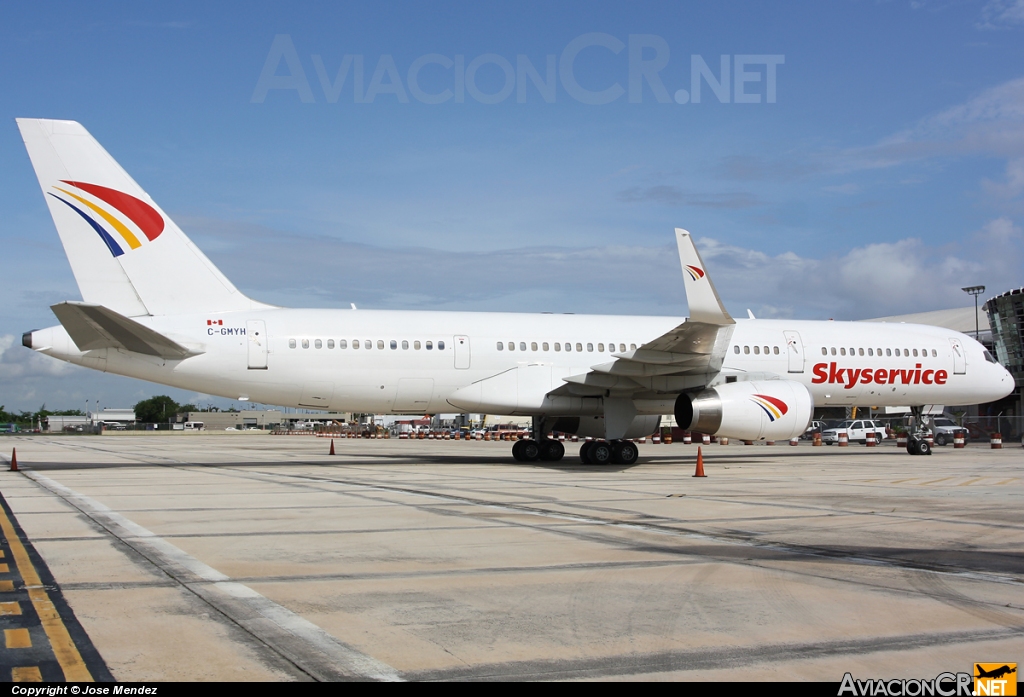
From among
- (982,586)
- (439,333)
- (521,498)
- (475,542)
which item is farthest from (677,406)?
(982,586)

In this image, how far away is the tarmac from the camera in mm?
4441

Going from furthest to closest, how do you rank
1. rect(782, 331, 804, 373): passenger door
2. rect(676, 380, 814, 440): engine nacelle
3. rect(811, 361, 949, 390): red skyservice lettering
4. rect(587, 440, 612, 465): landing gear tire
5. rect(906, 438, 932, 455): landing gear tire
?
rect(906, 438, 932, 455): landing gear tire → rect(811, 361, 949, 390): red skyservice lettering → rect(782, 331, 804, 373): passenger door → rect(587, 440, 612, 465): landing gear tire → rect(676, 380, 814, 440): engine nacelle

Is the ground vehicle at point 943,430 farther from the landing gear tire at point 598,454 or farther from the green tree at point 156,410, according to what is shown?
the green tree at point 156,410

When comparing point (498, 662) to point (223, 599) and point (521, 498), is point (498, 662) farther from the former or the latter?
point (521, 498)

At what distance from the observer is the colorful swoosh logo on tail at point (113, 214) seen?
17.9 m

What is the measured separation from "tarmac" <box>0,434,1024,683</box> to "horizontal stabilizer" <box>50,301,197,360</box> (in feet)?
13.8

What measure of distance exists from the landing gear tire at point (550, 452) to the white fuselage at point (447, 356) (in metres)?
2.27

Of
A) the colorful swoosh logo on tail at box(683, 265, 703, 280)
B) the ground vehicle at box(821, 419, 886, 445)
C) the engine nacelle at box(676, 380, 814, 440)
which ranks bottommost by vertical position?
the ground vehicle at box(821, 419, 886, 445)

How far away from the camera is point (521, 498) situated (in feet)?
41.6

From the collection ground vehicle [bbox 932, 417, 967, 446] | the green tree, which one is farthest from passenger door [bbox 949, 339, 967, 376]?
the green tree

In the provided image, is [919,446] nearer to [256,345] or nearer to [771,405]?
[771,405]

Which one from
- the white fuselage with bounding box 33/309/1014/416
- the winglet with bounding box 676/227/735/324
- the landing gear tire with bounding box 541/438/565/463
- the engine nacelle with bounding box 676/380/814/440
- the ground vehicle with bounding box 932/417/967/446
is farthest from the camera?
the ground vehicle with bounding box 932/417/967/446

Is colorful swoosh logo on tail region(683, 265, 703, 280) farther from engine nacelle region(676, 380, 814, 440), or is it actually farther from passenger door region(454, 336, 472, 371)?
passenger door region(454, 336, 472, 371)

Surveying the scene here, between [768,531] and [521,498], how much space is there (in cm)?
420
